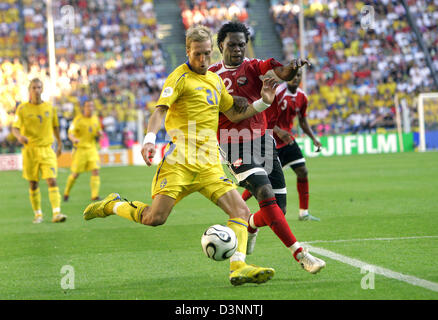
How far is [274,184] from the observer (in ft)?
24.0

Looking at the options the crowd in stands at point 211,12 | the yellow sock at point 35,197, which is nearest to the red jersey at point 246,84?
the yellow sock at point 35,197

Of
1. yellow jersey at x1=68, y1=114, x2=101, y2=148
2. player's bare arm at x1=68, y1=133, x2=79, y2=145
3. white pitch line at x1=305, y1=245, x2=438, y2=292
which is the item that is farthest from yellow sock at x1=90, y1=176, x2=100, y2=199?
white pitch line at x1=305, y1=245, x2=438, y2=292

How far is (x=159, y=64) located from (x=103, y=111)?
448 cm

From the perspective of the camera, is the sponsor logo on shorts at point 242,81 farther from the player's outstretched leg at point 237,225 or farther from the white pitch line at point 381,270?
the white pitch line at point 381,270

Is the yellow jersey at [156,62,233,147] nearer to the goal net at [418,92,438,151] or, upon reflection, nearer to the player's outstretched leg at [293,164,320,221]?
the player's outstretched leg at [293,164,320,221]

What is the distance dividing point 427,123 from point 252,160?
2404 cm

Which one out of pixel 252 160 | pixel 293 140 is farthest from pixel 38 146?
pixel 252 160

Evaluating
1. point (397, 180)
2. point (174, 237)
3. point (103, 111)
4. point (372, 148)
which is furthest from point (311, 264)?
point (103, 111)

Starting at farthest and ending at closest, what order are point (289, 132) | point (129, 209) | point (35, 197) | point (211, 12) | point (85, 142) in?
point (211, 12) < point (85, 142) < point (35, 197) < point (289, 132) < point (129, 209)

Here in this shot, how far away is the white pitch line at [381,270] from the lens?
526 cm

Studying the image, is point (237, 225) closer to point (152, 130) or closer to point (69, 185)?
point (152, 130)

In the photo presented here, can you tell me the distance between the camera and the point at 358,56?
1331 inches

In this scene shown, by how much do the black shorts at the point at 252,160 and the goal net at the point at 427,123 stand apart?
76.5 ft

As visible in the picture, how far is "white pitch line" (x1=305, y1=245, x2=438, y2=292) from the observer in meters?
5.26
